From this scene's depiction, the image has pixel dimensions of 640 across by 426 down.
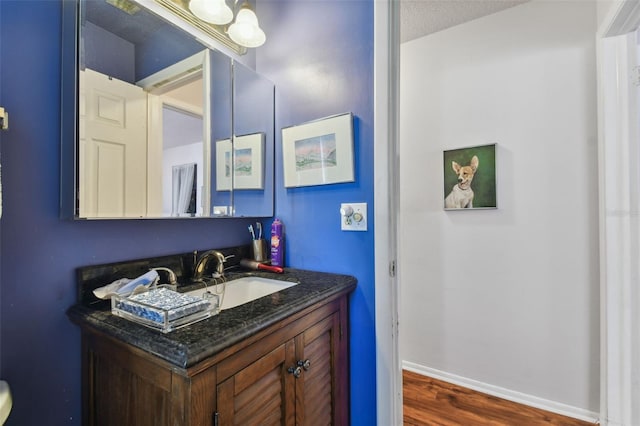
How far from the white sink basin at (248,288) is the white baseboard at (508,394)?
4.86 ft

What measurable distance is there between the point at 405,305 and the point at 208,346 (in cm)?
178

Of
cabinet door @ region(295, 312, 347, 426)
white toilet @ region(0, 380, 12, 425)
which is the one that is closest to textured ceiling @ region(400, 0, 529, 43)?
cabinet door @ region(295, 312, 347, 426)

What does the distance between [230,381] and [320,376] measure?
1.55 feet

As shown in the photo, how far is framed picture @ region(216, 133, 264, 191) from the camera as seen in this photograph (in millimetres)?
1321

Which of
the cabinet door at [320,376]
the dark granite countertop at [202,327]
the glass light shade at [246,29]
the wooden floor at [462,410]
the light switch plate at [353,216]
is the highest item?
the glass light shade at [246,29]

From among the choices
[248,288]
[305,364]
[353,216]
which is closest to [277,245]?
[248,288]

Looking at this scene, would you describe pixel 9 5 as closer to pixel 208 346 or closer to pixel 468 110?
pixel 208 346

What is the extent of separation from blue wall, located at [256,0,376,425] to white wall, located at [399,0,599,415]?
0.57m

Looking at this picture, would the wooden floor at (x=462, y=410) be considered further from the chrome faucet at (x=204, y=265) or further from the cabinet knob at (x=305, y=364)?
the chrome faucet at (x=204, y=265)

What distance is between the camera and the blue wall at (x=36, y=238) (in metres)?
0.75

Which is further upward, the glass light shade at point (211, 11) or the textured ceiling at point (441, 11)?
the textured ceiling at point (441, 11)

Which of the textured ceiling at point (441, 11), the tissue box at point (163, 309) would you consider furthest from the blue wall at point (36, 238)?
the textured ceiling at point (441, 11)

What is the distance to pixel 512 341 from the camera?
172 cm

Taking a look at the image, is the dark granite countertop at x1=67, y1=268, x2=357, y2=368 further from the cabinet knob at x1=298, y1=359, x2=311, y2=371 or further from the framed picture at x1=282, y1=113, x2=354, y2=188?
the framed picture at x1=282, y1=113, x2=354, y2=188
